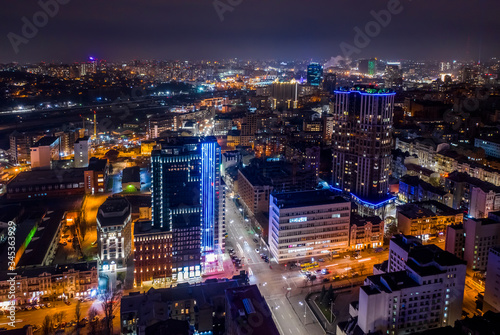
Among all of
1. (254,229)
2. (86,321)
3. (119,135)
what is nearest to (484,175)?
(254,229)

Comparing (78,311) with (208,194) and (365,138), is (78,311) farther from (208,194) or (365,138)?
(365,138)

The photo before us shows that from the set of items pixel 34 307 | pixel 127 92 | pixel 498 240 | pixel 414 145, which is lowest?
pixel 34 307

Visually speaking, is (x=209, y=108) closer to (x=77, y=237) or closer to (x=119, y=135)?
(x=119, y=135)

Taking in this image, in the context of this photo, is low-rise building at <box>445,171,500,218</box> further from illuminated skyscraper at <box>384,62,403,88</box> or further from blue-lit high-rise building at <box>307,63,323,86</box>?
blue-lit high-rise building at <box>307,63,323,86</box>

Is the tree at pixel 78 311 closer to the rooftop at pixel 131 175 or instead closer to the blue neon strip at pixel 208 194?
the blue neon strip at pixel 208 194

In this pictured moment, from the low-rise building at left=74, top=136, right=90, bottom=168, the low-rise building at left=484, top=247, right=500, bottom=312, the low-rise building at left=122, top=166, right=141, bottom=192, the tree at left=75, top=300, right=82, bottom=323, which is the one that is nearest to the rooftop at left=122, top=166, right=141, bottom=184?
the low-rise building at left=122, top=166, right=141, bottom=192
